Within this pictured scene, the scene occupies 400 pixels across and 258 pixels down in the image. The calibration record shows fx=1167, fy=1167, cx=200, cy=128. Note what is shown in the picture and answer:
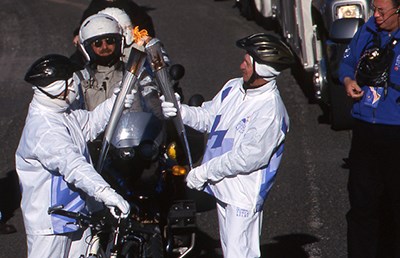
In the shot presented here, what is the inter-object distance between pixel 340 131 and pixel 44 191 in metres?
5.61

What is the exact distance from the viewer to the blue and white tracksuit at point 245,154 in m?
7.04

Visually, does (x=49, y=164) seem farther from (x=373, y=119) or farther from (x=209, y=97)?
(x=209, y=97)

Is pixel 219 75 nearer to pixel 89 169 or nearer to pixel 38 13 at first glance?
pixel 38 13

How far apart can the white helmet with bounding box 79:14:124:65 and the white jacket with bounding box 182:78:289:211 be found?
144cm

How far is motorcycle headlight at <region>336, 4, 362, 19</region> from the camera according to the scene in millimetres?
11156

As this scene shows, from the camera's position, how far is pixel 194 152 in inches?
440

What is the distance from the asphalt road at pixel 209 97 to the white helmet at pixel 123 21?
5.58ft

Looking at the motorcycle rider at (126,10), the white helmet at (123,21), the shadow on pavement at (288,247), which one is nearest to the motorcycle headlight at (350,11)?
the motorcycle rider at (126,10)

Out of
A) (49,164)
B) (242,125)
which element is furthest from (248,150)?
(49,164)

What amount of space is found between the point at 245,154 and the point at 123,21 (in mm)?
2843

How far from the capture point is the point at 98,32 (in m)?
8.48

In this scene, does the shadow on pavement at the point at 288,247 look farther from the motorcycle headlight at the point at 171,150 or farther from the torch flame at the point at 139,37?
the torch flame at the point at 139,37

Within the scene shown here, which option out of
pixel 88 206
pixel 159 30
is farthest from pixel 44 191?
pixel 159 30

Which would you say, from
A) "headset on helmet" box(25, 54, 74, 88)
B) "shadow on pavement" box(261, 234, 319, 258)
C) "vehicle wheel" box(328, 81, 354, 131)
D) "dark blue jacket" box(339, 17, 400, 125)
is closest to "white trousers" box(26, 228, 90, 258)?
"headset on helmet" box(25, 54, 74, 88)
